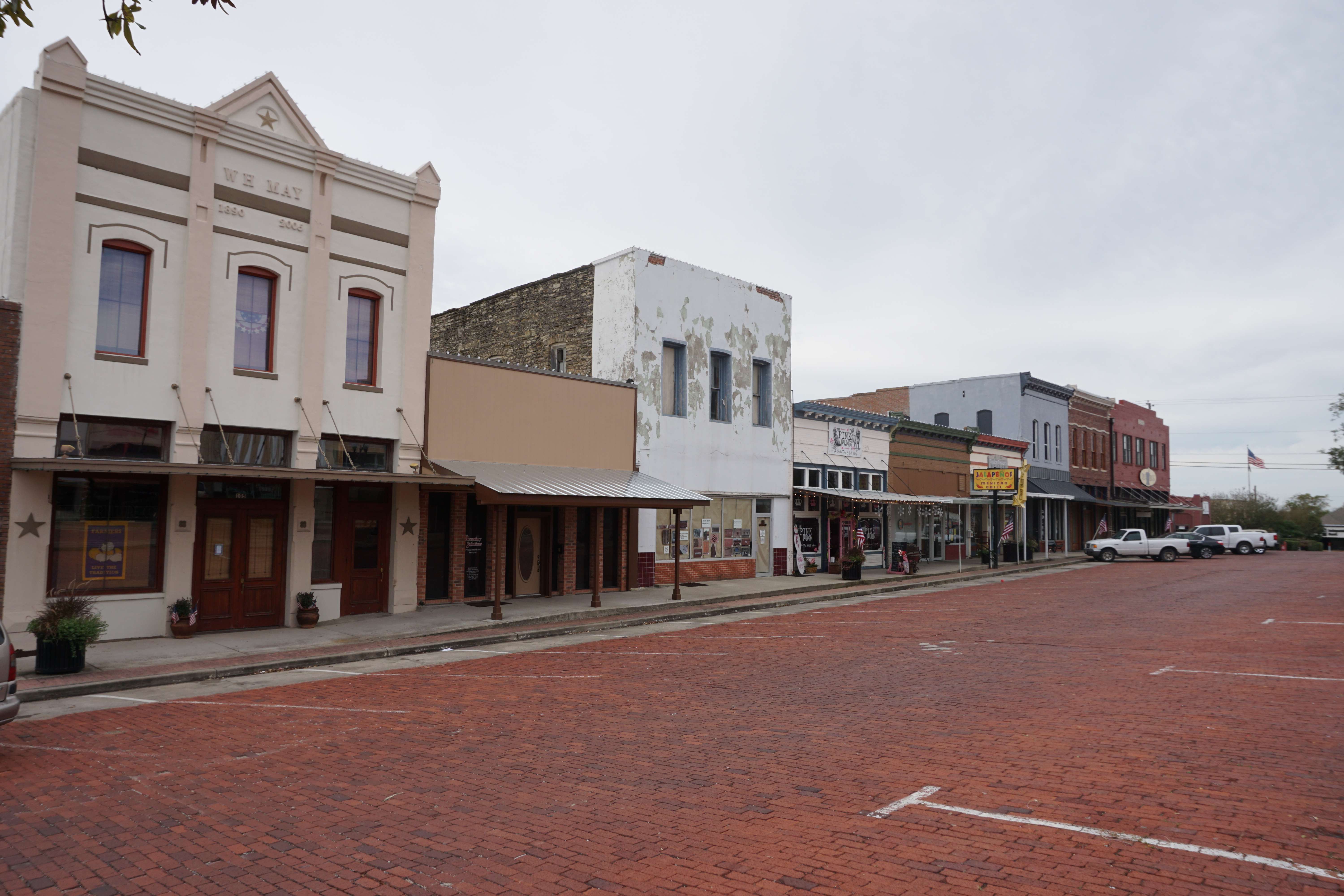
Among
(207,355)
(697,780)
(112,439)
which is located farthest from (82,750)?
(207,355)

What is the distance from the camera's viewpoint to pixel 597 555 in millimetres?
20891

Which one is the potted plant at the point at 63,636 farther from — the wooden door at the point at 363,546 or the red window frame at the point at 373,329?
the red window frame at the point at 373,329

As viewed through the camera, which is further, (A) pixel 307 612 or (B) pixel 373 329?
(B) pixel 373 329

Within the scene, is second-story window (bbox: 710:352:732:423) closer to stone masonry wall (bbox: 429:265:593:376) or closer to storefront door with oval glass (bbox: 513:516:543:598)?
stone masonry wall (bbox: 429:265:593:376)

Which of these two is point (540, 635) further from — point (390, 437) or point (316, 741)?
point (316, 741)

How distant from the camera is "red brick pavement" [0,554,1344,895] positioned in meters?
5.29

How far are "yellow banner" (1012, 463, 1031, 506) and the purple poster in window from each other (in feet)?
104

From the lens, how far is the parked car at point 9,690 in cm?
789

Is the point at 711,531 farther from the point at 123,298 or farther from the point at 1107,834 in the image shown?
the point at 1107,834

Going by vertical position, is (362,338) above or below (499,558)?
above

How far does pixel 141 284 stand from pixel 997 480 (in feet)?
99.1

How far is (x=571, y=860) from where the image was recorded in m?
5.49

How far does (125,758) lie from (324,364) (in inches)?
415

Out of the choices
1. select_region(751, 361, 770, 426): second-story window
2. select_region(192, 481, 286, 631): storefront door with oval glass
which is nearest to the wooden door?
select_region(192, 481, 286, 631): storefront door with oval glass
